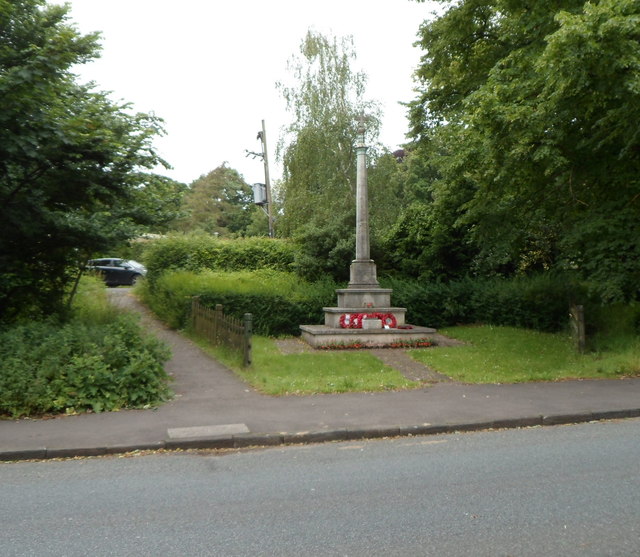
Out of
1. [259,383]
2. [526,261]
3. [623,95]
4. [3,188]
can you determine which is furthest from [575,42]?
[526,261]

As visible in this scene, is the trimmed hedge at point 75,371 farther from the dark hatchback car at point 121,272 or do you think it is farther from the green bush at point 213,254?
the dark hatchback car at point 121,272

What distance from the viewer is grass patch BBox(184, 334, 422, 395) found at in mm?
10633

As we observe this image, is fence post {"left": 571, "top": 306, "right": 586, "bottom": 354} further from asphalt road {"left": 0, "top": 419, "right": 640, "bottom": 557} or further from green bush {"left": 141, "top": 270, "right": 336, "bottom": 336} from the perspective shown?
green bush {"left": 141, "top": 270, "right": 336, "bottom": 336}

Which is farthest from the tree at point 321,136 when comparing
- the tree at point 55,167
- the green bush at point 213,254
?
the tree at point 55,167

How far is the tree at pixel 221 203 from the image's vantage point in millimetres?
58534

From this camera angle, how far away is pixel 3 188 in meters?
10.3

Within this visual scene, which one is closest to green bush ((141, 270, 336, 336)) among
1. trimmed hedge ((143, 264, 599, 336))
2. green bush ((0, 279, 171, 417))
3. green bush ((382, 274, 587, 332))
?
trimmed hedge ((143, 264, 599, 336))

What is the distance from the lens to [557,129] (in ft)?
41.9

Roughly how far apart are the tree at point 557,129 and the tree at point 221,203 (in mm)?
41255

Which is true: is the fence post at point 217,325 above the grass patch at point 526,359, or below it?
above

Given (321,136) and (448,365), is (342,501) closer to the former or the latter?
(448,365)

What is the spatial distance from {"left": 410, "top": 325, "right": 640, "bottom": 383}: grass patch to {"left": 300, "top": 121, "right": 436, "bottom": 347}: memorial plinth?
1.46m

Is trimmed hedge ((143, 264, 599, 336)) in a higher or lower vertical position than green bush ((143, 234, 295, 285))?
lower

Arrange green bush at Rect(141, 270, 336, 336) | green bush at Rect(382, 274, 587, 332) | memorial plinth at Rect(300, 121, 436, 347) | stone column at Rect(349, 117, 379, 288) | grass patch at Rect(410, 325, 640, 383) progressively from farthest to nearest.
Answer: green bush at Rect(382, 274, 587, 332), stone column at Rect(349, 117, 379, 288), green bush at Rect(141, 270, 336, 336), memorial plinth at Rect(300, 121, 436, 347), grass patch at Rect(410, 325, 640, 383)
